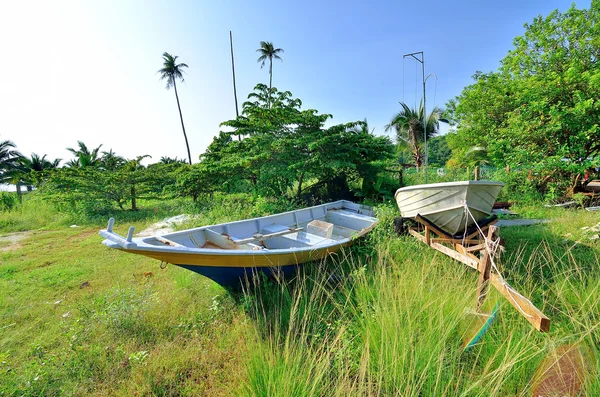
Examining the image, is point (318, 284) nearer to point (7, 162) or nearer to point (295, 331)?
point (295, 331)

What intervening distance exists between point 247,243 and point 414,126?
2372 centimetres

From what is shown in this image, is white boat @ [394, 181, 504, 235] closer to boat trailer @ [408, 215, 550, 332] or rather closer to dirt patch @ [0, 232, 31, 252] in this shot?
boat trailer @ [408, 215, 550, 332]

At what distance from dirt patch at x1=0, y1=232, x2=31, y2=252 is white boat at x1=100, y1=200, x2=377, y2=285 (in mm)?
6345

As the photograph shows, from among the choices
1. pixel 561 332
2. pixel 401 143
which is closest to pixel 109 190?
pixel 561 332

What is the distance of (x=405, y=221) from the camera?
4.61 metres

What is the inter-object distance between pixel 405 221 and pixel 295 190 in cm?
524

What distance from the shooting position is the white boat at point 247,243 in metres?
2.52

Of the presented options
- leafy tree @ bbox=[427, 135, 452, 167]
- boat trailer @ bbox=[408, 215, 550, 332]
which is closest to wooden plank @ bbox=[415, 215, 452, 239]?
boat trailer @ bbox=[408, 215, 550, 332]

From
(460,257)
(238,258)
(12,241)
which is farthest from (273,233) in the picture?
(12,241)

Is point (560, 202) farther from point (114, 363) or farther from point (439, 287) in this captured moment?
point (114, 363)

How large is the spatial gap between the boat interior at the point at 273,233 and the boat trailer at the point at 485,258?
113cm

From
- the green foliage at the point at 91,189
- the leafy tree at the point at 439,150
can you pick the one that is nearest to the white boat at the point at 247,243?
the green foliage at the point at 91,189

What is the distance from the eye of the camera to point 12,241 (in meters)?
6.80

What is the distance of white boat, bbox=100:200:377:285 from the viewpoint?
2.52 meters
